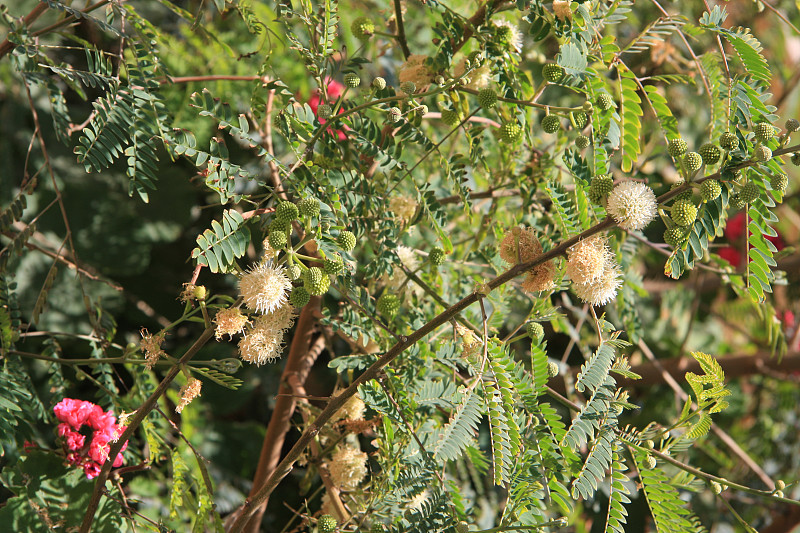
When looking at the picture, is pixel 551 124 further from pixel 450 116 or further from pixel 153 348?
pixel 153 348

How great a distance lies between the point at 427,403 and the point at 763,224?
0.41 metres

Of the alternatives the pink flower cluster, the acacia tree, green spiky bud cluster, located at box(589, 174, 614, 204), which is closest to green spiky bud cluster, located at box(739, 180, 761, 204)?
the acacia tree

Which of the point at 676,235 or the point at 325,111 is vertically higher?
the point at 325,111

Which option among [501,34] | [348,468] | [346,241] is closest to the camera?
[346,241]

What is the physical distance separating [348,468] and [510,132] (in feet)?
1.58

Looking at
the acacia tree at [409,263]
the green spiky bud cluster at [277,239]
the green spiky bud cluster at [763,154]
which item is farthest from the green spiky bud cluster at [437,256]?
the green spiky bud cluster at [763,154]

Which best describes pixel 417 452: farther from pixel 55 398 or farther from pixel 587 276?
pixel 55 398

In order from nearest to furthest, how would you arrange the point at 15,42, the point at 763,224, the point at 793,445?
the point at 763,224 < the point at 15,42 < the point at 793,445

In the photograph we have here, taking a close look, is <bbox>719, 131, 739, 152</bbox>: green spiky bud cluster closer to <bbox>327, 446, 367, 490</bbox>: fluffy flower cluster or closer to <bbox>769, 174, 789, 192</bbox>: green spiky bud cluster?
<bbox>769, 174, 789, 192</bbox>: green spiky bud cluster

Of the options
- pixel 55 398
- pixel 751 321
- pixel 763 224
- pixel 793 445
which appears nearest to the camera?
pixel 763 224

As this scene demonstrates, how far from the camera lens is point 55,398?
0.90 metres

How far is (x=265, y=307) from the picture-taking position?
2.04 ft

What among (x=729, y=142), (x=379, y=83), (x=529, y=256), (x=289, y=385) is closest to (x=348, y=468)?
(x=289, y=385)

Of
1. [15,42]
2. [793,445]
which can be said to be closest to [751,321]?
[793,445]
